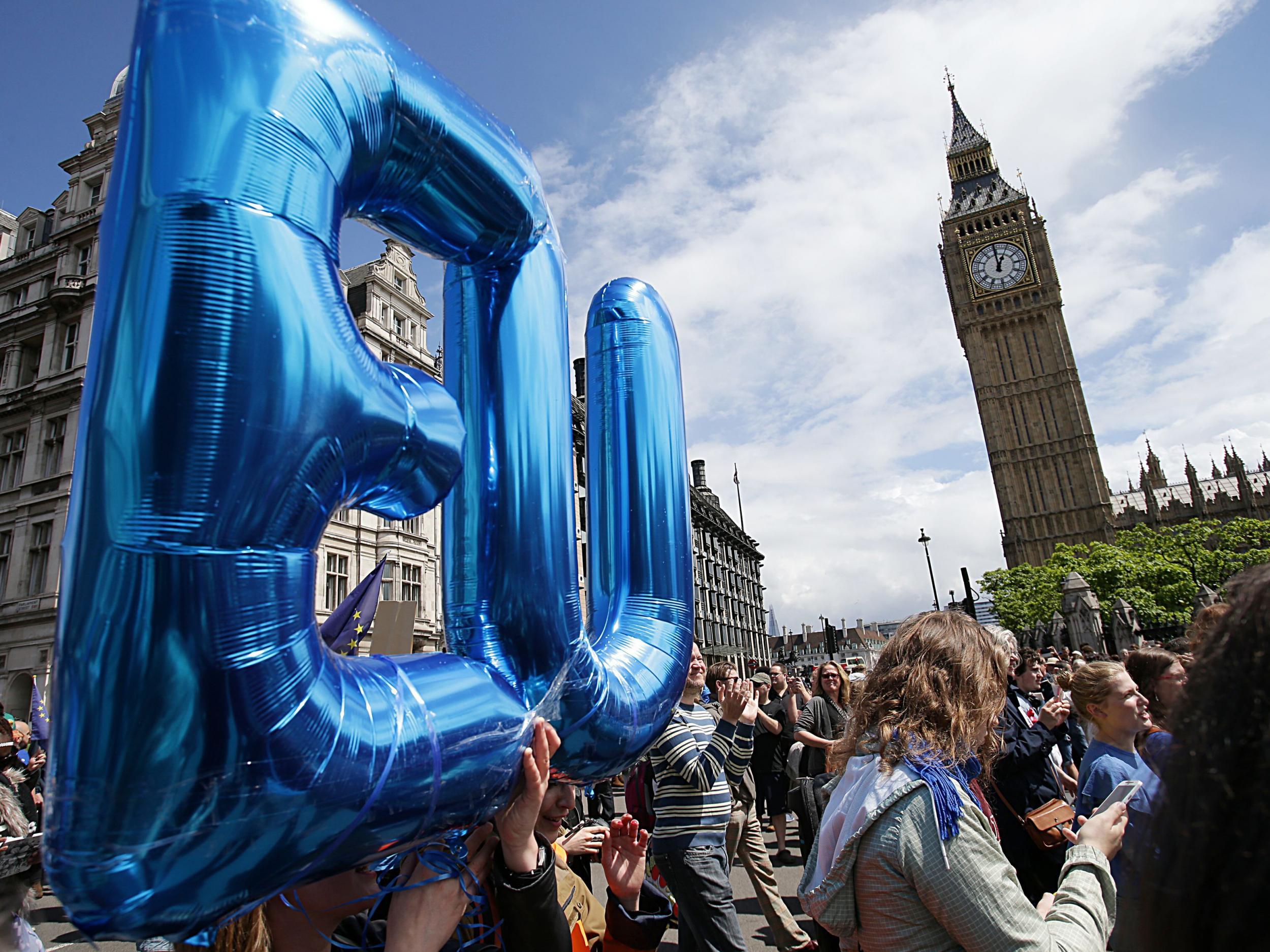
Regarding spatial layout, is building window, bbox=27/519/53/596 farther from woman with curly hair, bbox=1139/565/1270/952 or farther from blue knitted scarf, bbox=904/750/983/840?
woman with curly hair, bbox=1139/565/1270/952

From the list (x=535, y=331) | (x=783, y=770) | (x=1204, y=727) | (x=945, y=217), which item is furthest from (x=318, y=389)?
(x=945, y=217)

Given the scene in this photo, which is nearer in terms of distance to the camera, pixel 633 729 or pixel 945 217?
pixel 633 729

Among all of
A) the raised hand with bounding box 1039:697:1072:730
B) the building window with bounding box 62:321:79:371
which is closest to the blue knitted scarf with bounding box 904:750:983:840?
the raised hand with bounding box 1039:697:1072:730

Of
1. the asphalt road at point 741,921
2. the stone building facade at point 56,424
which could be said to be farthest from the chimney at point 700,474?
the asphalt road at point 741,921

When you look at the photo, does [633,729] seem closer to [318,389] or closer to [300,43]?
[318,389]

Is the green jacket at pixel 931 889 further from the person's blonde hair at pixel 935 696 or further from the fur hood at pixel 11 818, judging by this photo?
the fur hood at pixel 11 818

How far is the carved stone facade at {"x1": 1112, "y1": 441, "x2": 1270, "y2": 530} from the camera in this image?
6284 cm

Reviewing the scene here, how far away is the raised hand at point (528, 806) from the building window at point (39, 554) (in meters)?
21.4

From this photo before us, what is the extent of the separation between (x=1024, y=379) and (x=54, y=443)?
69.9 m

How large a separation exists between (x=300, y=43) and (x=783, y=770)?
7.93 m

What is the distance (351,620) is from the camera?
2330 mm

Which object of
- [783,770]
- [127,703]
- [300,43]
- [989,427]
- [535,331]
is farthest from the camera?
[989,427]

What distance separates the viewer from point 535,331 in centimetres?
130

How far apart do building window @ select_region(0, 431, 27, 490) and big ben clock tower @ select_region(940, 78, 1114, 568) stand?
65886 mm
